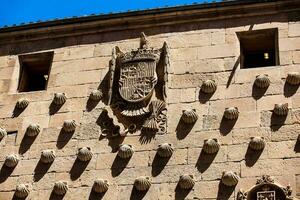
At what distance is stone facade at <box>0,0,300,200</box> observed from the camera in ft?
40.7

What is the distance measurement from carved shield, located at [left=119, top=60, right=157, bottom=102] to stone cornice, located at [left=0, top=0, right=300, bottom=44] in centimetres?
97

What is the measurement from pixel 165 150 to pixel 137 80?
1411 mm

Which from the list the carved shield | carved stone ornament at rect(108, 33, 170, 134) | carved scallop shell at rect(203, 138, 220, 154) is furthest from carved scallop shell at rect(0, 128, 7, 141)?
carved scallop shell at rect(203, 138, 220, 154)

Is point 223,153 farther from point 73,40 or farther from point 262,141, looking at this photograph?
point 73,40

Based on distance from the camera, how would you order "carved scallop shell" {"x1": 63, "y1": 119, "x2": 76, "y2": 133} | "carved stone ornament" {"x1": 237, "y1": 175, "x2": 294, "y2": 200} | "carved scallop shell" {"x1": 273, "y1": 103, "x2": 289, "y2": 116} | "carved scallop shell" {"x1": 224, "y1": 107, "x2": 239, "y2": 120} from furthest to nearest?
"carved scallop shell" {"x1": 63, "y1": 119, "x2": 76, "y2": 133} < "carved scallop shell" {"x1": 224, "y1": 107, "x2": 239, "y2": 120} < "carved scallop shell" {"x1": 273, "y1": 103, "x2": 289, "y2": 116} < "carved stone ornament" {"x1": 237, "y1": 175, "x2": 294, "y2": 200}

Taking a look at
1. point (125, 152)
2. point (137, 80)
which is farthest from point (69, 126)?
point (137, 80)

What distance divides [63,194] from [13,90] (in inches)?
99.4

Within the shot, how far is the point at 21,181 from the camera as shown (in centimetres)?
1320

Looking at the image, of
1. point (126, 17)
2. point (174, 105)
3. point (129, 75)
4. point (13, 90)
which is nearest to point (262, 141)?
point (174, 105)

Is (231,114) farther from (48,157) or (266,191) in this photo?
(48,157)

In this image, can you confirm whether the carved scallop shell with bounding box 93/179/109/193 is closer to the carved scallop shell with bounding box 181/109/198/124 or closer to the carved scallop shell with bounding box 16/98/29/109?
the carved scallop shell with bounding box 181/109/198/124

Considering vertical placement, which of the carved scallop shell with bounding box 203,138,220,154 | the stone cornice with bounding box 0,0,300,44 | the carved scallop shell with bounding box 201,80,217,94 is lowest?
Result: the carved scallop shell with bounding box 203,138,220,154

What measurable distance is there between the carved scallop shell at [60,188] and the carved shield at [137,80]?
1.62 metres

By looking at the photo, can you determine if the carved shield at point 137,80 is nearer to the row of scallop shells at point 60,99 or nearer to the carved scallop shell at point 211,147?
the row of scallop shells at point 60,99
